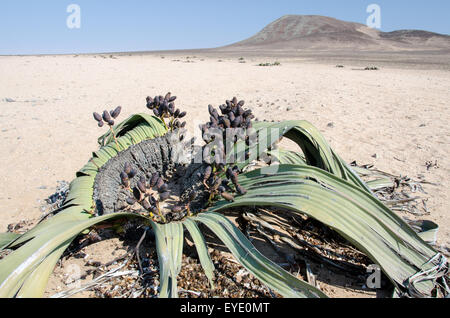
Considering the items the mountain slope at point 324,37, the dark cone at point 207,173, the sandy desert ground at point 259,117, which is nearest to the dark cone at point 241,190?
the dark cone at point 207,173

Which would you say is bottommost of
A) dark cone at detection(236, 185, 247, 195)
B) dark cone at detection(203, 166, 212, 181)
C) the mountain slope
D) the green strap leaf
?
the green strap leaf

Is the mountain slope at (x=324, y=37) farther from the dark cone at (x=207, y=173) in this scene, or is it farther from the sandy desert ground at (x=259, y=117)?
the dark cone at (x=207, y=173)

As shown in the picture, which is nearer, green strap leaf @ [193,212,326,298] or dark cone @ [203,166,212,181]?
green strap leaf @ [193,212,326,298]

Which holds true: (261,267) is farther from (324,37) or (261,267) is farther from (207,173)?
(324,37)

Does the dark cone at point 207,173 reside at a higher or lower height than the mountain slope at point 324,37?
lower

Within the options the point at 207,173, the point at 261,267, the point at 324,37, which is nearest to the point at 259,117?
the point at 207,173

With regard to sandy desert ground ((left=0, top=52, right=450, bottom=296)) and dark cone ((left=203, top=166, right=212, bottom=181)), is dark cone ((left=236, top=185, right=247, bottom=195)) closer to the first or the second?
dark cone ((left=203, top=166, right=212, bottom=181))

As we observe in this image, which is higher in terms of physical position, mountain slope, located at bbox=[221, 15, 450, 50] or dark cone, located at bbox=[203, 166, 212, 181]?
mountain slope, located at bbox=[221, 15, 450, 50]

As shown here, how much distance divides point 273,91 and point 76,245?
4701 millimetres

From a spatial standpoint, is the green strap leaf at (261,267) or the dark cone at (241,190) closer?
the green strap leaf at (261,267)

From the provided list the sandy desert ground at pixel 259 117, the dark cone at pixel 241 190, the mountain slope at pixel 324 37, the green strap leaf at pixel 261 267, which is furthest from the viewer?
the mountain slope at pixel 324 37

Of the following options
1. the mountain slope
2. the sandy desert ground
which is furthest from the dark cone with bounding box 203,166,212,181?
the mountain slope
